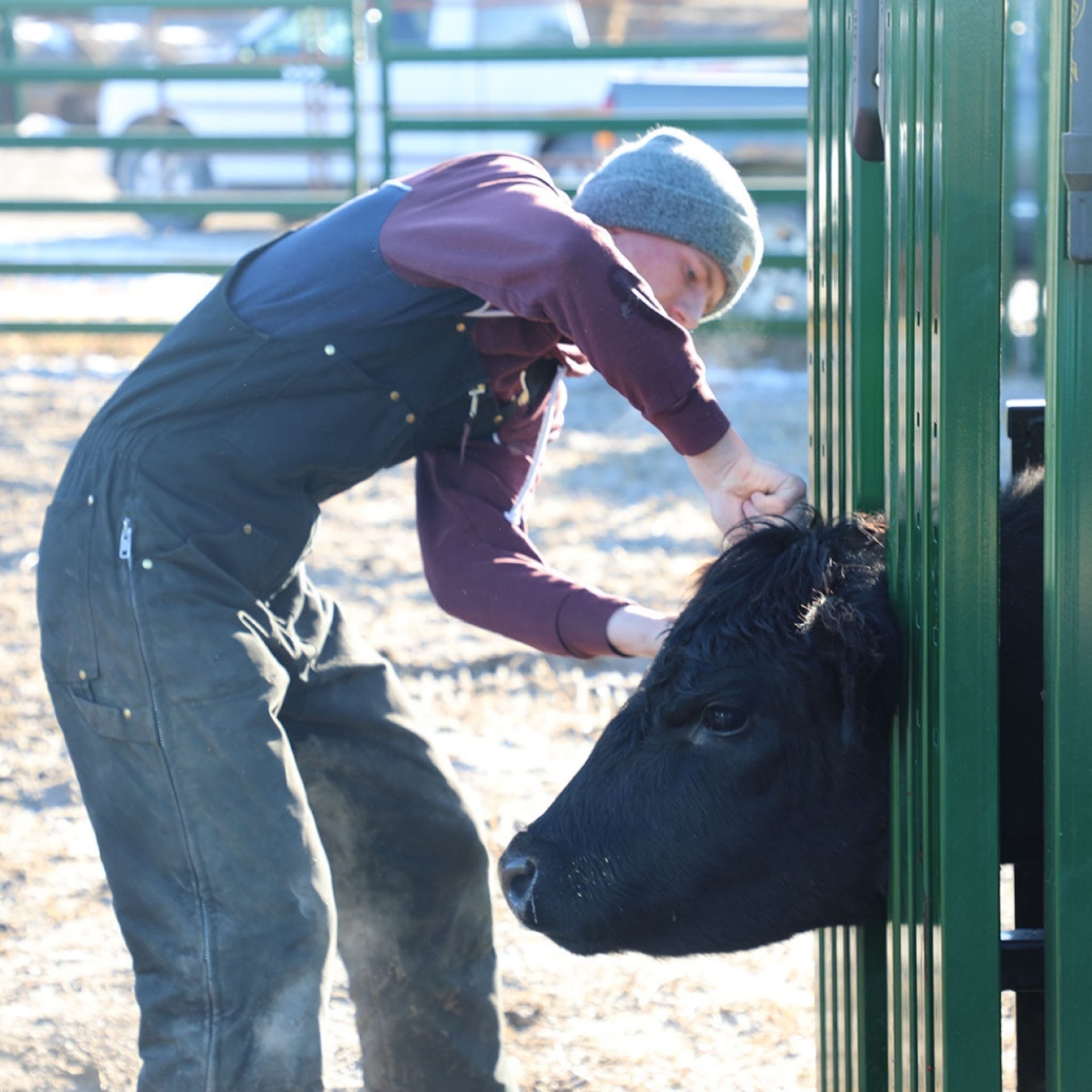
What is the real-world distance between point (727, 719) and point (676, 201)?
2.78 ft

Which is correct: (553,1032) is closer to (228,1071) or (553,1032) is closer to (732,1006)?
(732,1006)

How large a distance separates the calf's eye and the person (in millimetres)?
305

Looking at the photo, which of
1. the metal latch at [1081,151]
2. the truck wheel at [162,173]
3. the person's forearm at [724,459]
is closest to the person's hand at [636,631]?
the person's forearm at [724,459]

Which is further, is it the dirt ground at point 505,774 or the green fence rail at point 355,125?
the green fence rail at point 355,125

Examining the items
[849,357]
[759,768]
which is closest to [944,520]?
[759,768]

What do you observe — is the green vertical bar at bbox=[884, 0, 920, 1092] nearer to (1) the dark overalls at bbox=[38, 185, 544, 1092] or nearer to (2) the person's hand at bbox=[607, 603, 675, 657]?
(2) the person's hand at bbox=[607, 603, 675, 657]

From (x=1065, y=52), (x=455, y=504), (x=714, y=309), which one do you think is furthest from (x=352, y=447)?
(x=1065, y=52)

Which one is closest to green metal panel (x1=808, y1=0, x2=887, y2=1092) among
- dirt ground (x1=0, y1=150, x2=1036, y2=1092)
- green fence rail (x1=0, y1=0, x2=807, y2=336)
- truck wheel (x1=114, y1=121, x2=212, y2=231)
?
dirt ground (x1=0, y1=150, x2=1036, y2=1092)

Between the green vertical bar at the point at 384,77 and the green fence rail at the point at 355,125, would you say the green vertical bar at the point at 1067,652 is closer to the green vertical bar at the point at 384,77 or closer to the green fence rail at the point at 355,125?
the green fence rail at the point at 355,125

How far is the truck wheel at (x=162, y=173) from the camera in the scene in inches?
553

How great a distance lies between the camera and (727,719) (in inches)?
81.8

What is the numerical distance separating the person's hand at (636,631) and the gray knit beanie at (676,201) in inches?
23.3

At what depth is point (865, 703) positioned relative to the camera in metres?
1.98

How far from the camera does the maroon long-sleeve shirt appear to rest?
2.04 m
